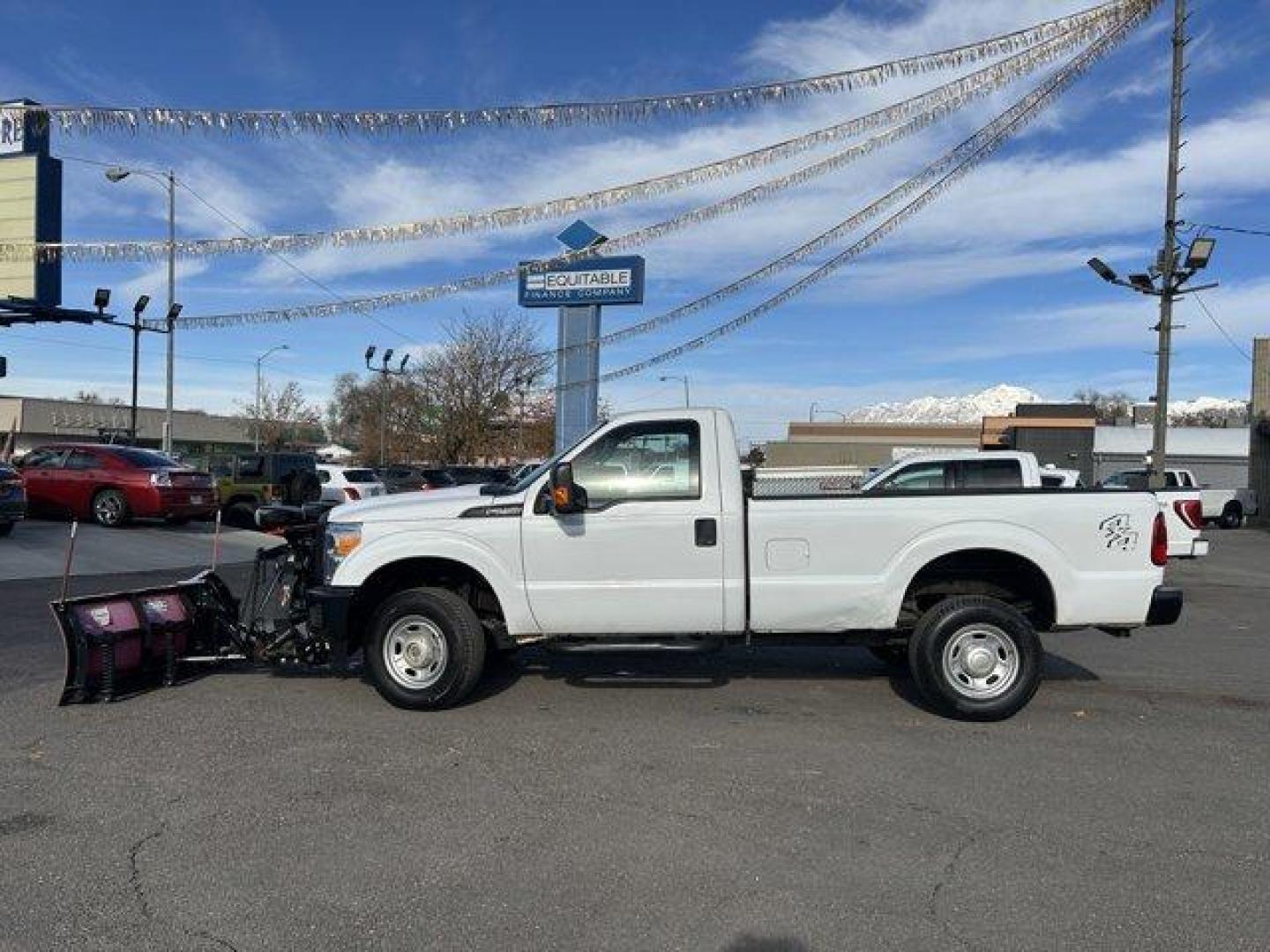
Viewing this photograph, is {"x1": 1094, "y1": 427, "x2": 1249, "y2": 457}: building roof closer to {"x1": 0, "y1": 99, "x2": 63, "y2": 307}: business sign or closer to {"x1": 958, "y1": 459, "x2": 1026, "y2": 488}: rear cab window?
{"x1": 958, "y1": 459, "x2": 1026, "y2": 488}: rear cab window

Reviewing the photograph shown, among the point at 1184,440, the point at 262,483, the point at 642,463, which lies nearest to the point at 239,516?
the point at 262,483

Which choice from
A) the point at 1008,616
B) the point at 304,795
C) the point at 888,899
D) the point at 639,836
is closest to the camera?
the point at 888,899

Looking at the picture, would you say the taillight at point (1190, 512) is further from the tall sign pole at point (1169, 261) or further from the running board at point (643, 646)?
the running board at point (643, 646)

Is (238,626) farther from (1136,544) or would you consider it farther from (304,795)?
(1136,544)

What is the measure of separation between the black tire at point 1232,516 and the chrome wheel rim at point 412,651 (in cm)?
3476

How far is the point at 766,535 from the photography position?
250 inches

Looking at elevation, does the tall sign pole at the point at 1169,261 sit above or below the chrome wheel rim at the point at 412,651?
above

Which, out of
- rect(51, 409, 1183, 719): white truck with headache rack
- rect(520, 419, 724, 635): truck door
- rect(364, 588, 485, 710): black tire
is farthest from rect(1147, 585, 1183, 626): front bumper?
rect(364, 588, 485, 710): black tire

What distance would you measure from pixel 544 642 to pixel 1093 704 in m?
3.85

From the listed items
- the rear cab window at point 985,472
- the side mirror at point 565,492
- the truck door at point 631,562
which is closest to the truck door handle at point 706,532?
the truck door at point 631,562

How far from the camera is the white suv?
22609mm

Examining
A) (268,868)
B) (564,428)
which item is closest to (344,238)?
(268,868)

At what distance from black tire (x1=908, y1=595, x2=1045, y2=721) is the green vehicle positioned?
669 inches

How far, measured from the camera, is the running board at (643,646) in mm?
6398
